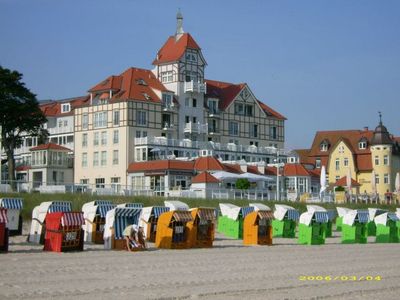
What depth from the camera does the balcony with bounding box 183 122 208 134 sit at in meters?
76.1

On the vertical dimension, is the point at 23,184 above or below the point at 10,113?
below

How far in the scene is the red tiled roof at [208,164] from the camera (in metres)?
67.2

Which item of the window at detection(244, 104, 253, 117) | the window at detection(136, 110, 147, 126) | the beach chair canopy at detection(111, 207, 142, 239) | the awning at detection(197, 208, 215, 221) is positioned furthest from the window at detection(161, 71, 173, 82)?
the beach chair canopy at detection(111, 207, 142, 239)

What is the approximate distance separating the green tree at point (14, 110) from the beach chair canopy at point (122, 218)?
133 ft

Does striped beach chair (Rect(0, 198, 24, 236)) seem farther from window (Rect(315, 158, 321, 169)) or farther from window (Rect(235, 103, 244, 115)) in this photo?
window (Rect(315, 158, 321, 169))

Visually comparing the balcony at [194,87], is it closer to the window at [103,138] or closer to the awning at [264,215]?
the window at [103,138]

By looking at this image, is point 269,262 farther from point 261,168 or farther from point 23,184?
point 261,168

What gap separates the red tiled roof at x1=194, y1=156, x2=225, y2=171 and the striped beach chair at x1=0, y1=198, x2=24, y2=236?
35.2m

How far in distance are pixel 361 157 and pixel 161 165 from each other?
32.7 m

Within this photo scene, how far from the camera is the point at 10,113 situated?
6669 cm

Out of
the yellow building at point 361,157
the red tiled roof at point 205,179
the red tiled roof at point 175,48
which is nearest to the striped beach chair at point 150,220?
the red tiled roof at point 205,179

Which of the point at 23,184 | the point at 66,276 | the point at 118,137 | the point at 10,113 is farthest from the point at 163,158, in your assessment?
the point at 66,276

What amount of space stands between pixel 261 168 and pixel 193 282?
55.5 m

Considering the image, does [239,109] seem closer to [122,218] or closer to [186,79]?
[186,79]
